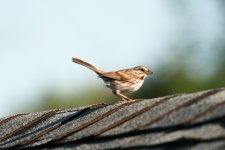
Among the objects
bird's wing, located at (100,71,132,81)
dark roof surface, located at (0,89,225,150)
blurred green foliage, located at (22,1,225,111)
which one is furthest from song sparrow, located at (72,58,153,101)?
blurred green foliage, located at (22,1,225,111)

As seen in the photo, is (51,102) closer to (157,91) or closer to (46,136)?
(157,91)

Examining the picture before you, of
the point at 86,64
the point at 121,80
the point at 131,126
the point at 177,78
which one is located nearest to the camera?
the point at 131,126

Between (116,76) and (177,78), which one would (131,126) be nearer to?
(116,76)

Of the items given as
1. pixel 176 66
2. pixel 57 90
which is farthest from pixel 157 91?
pixel 57 90

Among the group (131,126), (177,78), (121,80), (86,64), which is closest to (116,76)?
(121,80)

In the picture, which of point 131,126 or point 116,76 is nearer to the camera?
point 131,126

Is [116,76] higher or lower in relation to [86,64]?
lower

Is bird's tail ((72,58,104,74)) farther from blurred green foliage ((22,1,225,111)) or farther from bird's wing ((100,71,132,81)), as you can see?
blurred green foliage ((22,1,225,111))

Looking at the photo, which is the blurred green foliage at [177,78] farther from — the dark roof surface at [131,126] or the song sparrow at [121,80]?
the dark roof surface at [131,126]
